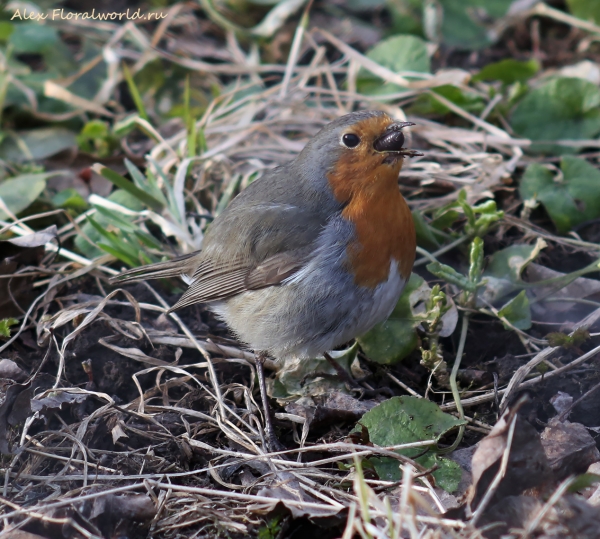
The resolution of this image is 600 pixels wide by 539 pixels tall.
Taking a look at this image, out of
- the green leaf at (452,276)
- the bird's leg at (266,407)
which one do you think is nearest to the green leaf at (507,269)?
the green leaf at (452,276)

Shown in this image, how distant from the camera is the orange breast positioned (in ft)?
10.9

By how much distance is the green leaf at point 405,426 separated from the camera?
291 centimetres

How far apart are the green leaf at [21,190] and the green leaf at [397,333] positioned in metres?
2.21

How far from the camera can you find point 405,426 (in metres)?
3.04

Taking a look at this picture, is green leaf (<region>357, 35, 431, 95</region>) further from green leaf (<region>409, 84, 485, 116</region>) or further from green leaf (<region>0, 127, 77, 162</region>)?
green leaf (<region>0, 127, 77, 162</region>)

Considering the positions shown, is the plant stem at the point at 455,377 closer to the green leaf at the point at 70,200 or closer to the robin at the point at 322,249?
the robin at the point at 322,249

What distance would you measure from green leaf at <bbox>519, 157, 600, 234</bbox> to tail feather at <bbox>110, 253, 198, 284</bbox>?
1.97 metres

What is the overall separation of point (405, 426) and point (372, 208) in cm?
100

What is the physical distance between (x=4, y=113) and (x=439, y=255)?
3.43 metres

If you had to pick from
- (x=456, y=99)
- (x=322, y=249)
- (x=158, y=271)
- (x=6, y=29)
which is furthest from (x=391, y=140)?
(x=6, y=29)

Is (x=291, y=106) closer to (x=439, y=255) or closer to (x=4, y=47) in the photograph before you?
(x=439, y=255)

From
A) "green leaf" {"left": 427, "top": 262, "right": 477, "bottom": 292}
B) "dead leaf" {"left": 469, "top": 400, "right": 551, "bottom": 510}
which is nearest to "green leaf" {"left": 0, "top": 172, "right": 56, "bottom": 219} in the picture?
"green leaf" {"left": 427, "top": 262, "right": 477, "bottom": 292}

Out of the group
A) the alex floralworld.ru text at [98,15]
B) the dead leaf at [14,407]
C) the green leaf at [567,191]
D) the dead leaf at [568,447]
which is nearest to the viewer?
the dead leaf at [568,447]

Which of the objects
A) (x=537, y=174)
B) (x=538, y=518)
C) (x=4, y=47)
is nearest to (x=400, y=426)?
(x=538, y=518)
